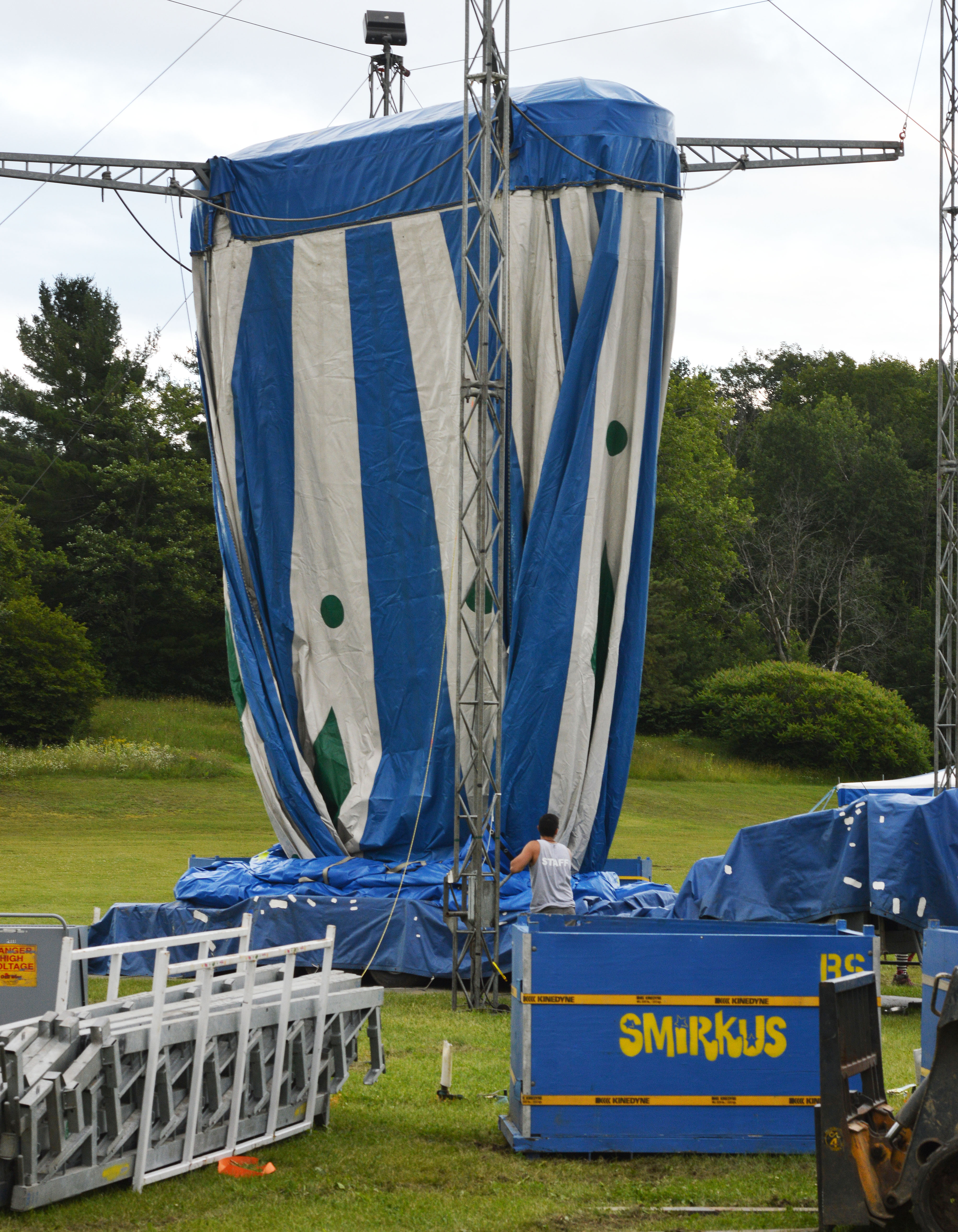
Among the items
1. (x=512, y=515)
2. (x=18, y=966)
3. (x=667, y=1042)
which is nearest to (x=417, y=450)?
(x=512, y=515)

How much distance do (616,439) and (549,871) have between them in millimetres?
4045

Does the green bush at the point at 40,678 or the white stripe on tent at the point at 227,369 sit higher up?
the white stripe on tent at the point at 227,369

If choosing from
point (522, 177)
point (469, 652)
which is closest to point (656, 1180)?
point (469, 652)

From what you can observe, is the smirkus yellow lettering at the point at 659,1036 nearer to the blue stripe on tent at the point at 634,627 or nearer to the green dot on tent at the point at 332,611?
the blue stripe on tent at the point at 634,627

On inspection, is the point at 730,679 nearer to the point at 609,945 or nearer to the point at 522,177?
the point at 522,177

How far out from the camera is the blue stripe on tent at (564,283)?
444 inches

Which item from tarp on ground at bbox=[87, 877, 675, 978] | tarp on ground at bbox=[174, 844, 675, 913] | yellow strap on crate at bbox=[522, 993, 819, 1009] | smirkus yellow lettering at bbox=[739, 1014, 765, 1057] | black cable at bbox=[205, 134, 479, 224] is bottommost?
tarp on ground at bbox=[87, 877, 675, 978]

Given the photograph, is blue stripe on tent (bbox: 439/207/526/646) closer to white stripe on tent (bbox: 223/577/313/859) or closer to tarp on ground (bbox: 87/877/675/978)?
tarp on ground (bbox: 87/877/675/978)

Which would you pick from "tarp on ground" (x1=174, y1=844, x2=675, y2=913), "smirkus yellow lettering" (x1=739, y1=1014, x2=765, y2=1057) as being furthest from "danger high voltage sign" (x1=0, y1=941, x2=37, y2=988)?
"tarp on ground" (x1=174, y1=844, x2=675, y2=913)

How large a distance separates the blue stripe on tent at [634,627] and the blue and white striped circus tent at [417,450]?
22 millimetres

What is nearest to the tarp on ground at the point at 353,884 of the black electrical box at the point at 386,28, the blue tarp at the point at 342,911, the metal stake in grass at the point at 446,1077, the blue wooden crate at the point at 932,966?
the blue tarp at the point at 342,911

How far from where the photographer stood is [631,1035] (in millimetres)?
5668

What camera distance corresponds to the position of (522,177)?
11.4 metres

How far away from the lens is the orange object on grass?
17.4 ft
